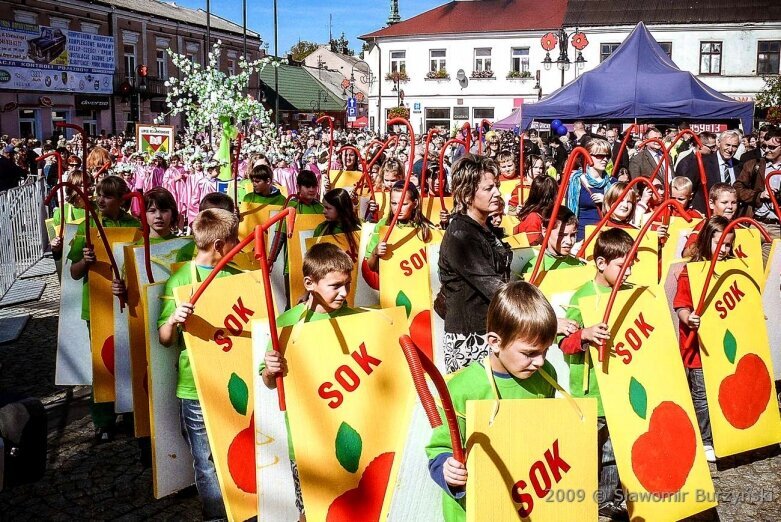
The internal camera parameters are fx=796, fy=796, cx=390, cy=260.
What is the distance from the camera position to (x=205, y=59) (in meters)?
42.9

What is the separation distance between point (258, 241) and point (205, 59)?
139 ft

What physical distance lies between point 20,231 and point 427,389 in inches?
426

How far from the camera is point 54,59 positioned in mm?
32031

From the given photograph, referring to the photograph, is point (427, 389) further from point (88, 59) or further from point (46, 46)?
point (88, 59)

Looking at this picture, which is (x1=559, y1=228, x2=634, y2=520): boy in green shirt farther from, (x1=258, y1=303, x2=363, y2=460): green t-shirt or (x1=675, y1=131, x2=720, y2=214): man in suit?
(x1=675, y1=131, x2=720, y2=214): man in suit

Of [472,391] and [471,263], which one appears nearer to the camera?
[472,391]

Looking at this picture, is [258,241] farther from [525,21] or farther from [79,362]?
[525,21]

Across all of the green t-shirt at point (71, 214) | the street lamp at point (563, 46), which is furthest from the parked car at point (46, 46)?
the green t-shirt at point (71, 214)

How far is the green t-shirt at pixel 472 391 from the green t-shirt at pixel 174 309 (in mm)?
1602

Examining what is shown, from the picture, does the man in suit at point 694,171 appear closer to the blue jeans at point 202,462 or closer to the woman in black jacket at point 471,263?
the woman in black jacket at point 471,263

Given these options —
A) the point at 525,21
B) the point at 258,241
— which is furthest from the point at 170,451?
the point at 525,21

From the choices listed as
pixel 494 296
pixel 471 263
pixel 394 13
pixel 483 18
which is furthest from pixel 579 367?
pixel 394 13

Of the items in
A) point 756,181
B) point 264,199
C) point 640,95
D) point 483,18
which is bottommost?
point 264,199

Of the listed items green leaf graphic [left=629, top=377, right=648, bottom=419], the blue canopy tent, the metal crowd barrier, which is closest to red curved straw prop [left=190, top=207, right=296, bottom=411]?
green leaf graphic [left=629, top=377, right=648, bottom=419]
